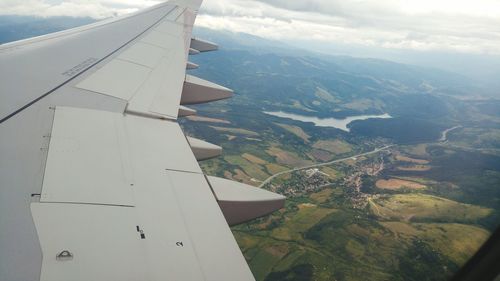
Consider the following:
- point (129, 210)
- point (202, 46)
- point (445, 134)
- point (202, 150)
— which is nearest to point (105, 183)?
point (129, 210)

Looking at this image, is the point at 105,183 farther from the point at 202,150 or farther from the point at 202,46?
the point at 202,46

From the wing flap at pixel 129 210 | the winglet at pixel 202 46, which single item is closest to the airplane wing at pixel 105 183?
the wing flap at pixel 129 210

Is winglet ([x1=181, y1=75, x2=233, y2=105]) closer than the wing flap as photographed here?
No

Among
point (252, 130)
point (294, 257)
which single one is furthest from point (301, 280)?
point (252, 130)

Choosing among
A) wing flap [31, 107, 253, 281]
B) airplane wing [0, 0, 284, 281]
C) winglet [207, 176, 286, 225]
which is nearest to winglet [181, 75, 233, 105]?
airplane wing [0, 0, 284, 281]

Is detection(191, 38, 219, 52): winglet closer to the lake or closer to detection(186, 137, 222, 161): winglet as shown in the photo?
detection(186, 137, 222, 161): winglet

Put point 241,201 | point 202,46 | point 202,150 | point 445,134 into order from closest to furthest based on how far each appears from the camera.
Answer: point 241,201
point 202,150
point 202,46
point 445,134

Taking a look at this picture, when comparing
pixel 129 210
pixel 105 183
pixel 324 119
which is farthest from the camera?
pixel 324 119

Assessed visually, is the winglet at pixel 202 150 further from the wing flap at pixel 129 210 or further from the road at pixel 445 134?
the road at pixel 445 134

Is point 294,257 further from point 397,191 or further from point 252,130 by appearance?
point 252,130
